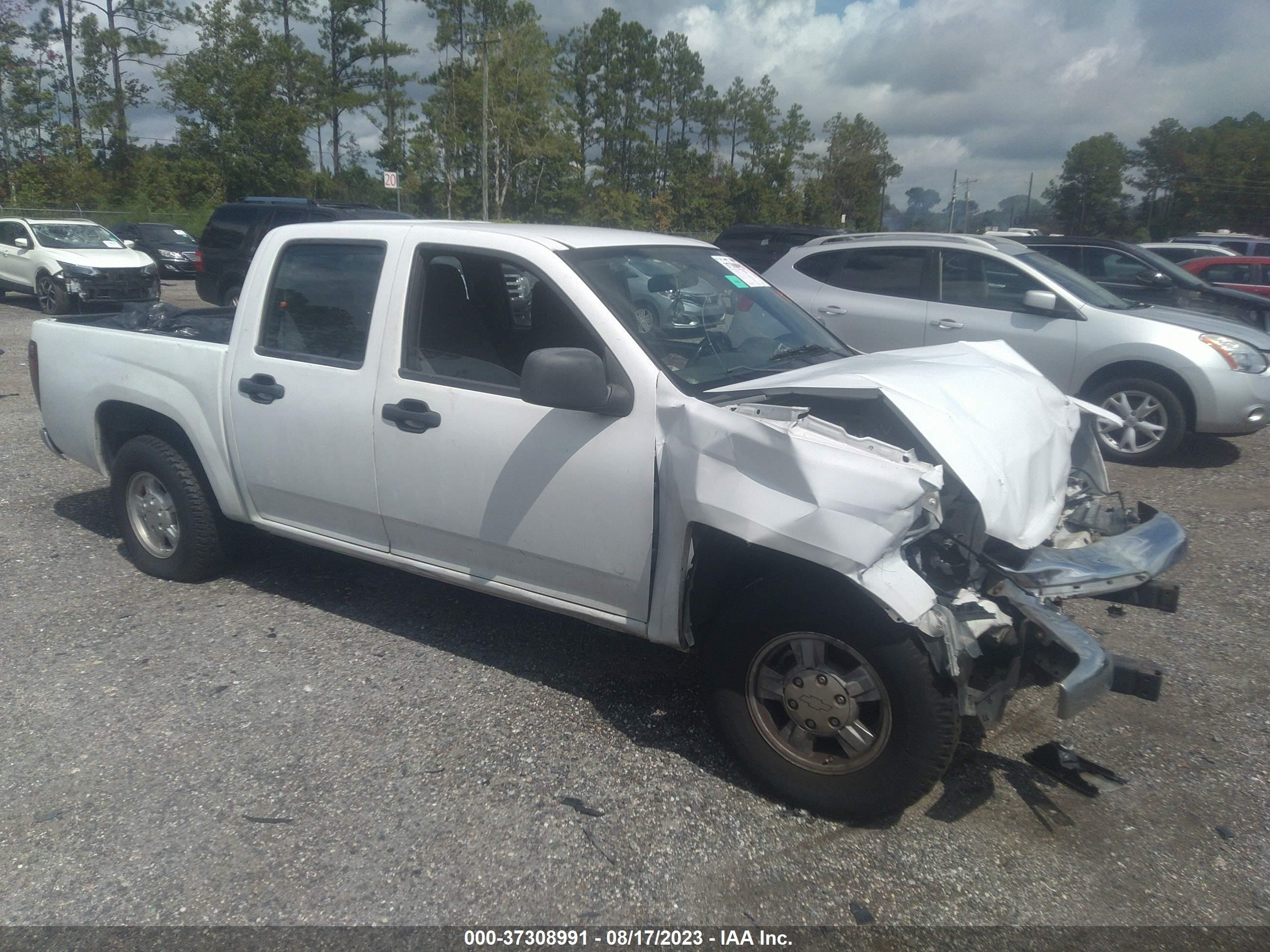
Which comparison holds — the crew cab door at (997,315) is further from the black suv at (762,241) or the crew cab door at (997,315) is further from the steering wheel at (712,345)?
the steering wheel at (712,345)

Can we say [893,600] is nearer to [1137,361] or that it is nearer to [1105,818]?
[1105,818]

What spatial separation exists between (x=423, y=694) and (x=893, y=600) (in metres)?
2.13

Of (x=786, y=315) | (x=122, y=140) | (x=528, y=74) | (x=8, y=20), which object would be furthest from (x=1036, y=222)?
(x=786, y=315)

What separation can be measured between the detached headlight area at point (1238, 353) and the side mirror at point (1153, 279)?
9.82 ft

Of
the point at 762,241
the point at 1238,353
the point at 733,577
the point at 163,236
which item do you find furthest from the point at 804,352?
the point at 163,236

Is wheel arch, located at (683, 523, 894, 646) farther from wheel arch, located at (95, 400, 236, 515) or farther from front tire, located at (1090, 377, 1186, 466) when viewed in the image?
front tire, located at (1090, 377, 1186, 466)

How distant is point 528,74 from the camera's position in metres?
38.8

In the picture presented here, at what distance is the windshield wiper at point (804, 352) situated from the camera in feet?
13.3

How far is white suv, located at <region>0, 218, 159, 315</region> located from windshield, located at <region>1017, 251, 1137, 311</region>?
52.5 ft

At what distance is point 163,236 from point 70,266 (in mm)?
9654

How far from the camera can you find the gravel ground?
2.87 metres

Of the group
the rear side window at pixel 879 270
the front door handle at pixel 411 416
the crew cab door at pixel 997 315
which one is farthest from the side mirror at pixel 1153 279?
the front door handle at pixel 411 416

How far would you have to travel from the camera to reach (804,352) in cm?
421

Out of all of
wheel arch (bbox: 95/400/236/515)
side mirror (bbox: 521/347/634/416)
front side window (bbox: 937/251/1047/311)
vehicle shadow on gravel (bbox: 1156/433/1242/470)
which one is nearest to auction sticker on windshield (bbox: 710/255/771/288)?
side mirror (bbox: 521/347/634/416)
